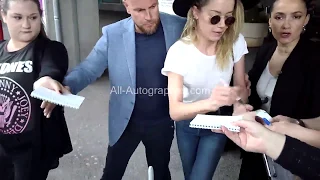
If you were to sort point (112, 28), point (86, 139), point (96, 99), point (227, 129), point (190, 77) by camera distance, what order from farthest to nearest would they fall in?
point (96, 99) → point (86, 139) → point (112, 28) → point (190, 77) → point (227, 129)

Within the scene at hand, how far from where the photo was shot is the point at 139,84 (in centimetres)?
175

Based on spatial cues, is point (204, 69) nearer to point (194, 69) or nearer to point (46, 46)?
point (194, 69)

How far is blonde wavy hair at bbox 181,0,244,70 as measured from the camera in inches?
63.7

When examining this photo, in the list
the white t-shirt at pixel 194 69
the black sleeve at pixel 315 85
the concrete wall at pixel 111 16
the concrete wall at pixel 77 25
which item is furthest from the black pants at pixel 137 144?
the concrete wall at pixel 111 16

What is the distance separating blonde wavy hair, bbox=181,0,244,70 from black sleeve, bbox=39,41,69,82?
1.84 ft

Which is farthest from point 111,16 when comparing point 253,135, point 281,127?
point 253,135

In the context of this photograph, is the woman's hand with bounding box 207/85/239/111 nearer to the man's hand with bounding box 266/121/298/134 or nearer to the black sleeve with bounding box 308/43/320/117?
the man's hand with bounding box 266/121/298/134

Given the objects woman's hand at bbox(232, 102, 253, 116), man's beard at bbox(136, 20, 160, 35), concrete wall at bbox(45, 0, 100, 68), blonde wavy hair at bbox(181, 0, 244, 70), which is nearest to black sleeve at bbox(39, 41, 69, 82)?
man's beard at bbox(136, 20, 160, 35)

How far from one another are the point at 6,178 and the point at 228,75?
1178mm

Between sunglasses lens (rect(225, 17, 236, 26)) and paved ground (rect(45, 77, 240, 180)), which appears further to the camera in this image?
paved ground (rect(45, 77, 240, 180))

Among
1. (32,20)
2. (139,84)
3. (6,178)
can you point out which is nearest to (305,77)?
(139,84)

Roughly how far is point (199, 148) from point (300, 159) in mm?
637

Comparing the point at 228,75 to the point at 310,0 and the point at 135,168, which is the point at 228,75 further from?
the point at 135,168

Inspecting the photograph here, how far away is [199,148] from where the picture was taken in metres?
1.76
